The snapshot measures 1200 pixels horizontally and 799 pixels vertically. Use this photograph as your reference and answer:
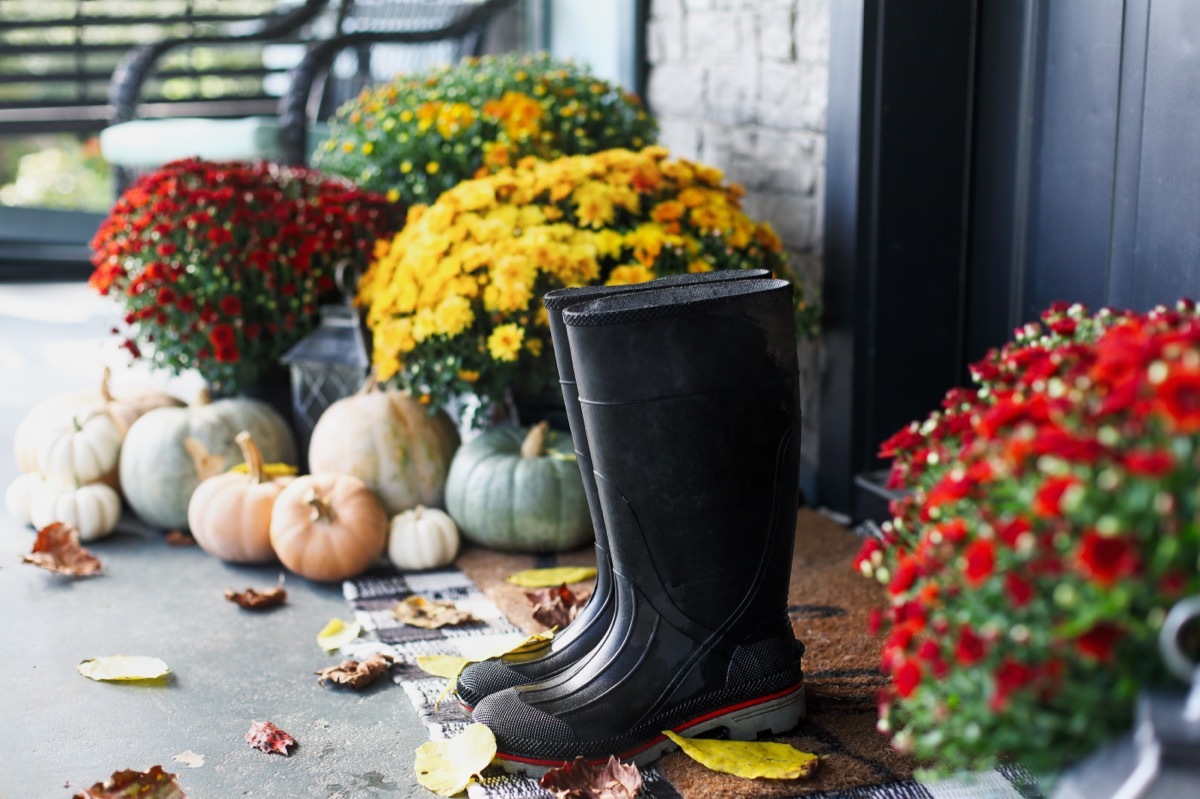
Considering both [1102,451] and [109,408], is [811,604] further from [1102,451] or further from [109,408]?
[109,408]

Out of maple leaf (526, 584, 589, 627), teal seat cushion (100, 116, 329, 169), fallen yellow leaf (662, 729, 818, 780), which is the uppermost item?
teal seat cushion (100, 116, 329, 169)

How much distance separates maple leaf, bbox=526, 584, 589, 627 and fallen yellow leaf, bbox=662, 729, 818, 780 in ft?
1.47

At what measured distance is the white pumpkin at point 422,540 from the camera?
2.34m

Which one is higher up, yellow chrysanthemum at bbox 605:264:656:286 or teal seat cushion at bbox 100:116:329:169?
teal seat cushion at bbox 100:116:329:169

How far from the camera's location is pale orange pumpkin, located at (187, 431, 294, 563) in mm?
2336

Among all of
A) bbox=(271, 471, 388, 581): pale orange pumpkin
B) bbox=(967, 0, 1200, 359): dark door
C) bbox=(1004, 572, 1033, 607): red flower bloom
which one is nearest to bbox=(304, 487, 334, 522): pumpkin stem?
bbox=(271, 471, 388, 581): pale orange pumpkin

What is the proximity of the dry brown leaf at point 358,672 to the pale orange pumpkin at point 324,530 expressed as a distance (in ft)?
1.27

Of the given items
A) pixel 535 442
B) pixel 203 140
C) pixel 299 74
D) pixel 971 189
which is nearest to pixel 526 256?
pixel 535 442

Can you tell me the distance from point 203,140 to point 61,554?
8.04 ft

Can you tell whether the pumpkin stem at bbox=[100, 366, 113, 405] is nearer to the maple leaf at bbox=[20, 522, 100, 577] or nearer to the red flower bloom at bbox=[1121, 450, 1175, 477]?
the maple leaf at bbox=[20, 522, 100, 577]

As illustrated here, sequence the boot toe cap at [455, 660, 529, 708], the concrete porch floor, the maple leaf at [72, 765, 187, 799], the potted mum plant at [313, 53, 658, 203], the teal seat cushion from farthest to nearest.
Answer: the teal seat cushion → the potted mum plant at [313, 53, 658, 203] → the boot toe cap at [455, 660, 529, 708] → the concrete porch floor → the maple leaf at [72, 765, 187, 799]

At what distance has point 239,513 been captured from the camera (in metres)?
2.33

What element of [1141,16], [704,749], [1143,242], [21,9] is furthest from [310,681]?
[21,9]

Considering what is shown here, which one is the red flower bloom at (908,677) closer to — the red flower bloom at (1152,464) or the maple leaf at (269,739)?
the red flower bloom at (1152,464)
